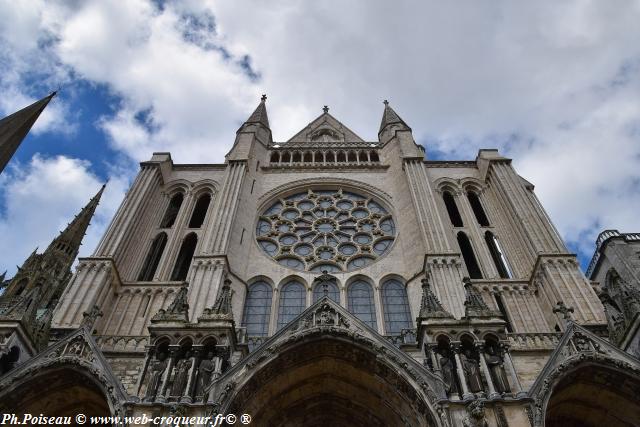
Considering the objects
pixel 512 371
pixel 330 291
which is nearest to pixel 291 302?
pixel 330 291

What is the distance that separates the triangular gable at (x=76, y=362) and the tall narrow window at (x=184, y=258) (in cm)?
583

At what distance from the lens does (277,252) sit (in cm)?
1825

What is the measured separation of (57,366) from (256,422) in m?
4.76

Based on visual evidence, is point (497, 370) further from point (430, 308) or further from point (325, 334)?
point (325, 334)

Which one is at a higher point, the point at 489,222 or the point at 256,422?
the point at 489,222

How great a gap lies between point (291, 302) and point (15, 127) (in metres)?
14.3

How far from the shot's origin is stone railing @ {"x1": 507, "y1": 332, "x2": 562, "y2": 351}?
1276 cm

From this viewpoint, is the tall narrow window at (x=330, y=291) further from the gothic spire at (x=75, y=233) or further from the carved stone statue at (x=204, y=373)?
the gothic spire at (x=75, y=233)

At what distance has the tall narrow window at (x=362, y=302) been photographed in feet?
51.1

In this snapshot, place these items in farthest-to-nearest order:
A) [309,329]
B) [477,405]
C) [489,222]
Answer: [489,222], [309,329], [477,405]

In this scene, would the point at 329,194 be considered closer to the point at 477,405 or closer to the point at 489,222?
the point at 489,222

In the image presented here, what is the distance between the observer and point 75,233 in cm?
3281

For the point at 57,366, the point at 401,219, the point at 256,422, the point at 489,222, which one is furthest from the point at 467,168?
the point at 57,366

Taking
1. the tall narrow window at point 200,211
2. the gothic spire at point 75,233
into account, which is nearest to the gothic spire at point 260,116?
the tall narrow window at point 200,211
